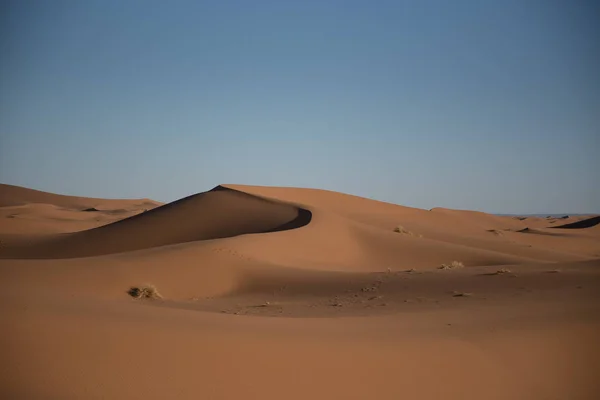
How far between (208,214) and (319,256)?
1231 centimetres

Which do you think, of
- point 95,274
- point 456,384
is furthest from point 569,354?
point 95,274

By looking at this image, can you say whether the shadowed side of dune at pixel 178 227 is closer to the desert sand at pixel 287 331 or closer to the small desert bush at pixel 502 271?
the desert sand at pixel 287 331

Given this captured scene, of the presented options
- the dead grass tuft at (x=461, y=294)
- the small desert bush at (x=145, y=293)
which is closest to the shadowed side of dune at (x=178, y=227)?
the small desert bush at (x=145, y=293)

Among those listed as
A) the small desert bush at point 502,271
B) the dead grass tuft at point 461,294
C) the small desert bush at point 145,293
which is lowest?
the small desert bush at point 145,293

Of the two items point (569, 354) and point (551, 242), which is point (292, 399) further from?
point (551, 242)

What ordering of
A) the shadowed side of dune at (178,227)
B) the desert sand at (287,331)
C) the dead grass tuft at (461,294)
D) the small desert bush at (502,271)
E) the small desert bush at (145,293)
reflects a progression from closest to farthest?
the desert sand at (287,331) < the dead grass tuft at (461,294) < the small desert bush at (145,293) < the small desert bush at (502,271) < the shadowed side of dune at (178,227)

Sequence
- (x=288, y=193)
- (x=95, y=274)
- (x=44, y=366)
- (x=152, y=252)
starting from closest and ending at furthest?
(x=44, y=366), (x=95, y=274), (x=152, y=252), (x=288, y=193)

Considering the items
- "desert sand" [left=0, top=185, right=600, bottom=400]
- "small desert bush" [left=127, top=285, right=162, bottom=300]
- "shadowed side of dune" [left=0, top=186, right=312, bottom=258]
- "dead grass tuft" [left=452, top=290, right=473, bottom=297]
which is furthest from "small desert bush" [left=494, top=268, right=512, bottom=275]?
"shadowed side of dune" [left=0, top=186, right=312, bottom=258]

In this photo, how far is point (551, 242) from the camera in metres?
39.4

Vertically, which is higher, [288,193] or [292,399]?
[288,193]

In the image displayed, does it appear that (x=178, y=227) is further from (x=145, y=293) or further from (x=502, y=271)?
(x=502, y=271)

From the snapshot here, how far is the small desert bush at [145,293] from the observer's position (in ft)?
42.8

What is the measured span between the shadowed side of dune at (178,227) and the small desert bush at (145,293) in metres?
13.7

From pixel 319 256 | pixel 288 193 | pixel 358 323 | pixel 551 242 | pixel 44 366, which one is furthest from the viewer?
pixel 288 193
